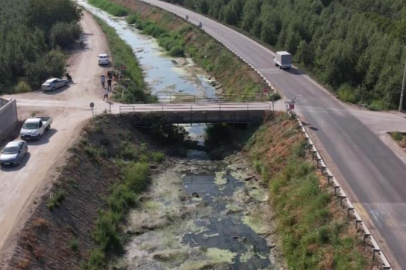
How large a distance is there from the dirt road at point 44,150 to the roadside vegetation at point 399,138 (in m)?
25.4

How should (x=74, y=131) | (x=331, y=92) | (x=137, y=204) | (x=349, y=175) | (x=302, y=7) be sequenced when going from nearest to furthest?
(x=349, y=175)
(x=137, y=204)
(x=74, y=131)
(x=331, y=92)
(x=302, y=7)

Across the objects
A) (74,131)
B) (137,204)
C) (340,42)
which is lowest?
(137,204)

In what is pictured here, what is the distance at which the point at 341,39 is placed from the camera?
63281 millimetres

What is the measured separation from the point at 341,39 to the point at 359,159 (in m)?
26.6

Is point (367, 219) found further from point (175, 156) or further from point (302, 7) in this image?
point (302, 7)

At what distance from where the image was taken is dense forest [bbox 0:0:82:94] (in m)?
61.2

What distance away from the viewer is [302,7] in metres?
86.3

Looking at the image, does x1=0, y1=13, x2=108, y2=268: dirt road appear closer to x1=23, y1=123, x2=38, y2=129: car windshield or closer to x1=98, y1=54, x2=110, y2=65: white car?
x1=98, y1=54, x2=110, y2=65: white car

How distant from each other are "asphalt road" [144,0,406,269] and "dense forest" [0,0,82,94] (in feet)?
84.5

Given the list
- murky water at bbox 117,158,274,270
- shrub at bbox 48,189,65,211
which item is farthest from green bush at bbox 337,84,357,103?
shrub at bbox 48,189,65,211

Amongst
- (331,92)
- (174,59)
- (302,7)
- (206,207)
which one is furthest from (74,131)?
(302,7)

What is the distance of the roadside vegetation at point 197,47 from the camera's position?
65438 mm

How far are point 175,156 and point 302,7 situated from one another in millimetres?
46716

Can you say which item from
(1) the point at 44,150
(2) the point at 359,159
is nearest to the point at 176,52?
(1) the point at 44,150
